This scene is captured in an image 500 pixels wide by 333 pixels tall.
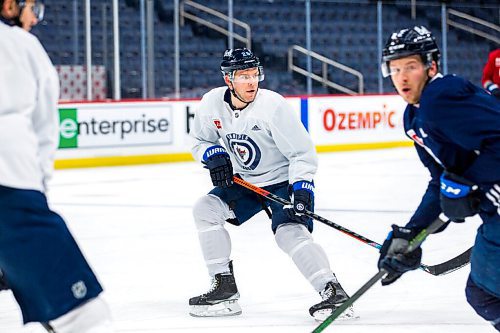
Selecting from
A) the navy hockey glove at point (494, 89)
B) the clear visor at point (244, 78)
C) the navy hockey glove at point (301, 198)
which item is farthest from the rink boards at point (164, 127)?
the navy hockey glove at point (301, 198)

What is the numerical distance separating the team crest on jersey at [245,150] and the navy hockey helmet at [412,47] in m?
1.27

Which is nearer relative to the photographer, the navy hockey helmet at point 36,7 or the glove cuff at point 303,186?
the navy hockey helmet at point 36,7

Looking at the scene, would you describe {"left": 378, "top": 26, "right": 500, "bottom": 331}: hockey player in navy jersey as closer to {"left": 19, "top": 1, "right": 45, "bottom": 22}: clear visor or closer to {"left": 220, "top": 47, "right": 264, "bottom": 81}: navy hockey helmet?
{"left": 19, "top": 1, "right": 45, "bottom": 22}: clear visor

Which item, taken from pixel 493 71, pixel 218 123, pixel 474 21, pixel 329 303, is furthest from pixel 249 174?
pixel 474 21

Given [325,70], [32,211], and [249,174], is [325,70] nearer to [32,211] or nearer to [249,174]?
[249,174]

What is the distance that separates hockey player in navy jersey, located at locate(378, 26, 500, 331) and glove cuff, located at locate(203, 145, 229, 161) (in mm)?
1266

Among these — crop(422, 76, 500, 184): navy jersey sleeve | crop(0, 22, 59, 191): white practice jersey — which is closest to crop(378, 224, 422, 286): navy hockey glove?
crop(422, 76, 500, 184): navy jersey sleeve

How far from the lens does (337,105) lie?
10.0m

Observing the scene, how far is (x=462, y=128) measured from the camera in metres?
2.12

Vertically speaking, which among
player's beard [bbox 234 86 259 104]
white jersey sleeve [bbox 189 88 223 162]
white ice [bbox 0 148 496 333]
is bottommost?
white ice [bbox 0 148 496 333]

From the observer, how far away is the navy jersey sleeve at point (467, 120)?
2123 mm

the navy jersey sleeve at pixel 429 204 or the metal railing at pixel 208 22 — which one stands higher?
the metal railing at pixel 208 22

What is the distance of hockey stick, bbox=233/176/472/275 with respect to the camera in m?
3.43

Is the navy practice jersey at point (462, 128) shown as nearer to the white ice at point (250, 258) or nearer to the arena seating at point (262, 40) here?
the white ice at point (250, 258)
